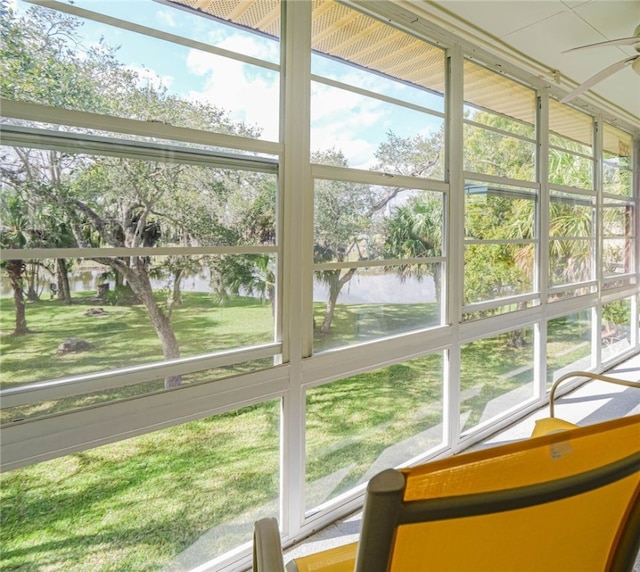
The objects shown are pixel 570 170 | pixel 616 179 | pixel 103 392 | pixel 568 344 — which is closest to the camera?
pixel 103 392

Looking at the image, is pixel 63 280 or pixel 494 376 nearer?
pixel 63 280

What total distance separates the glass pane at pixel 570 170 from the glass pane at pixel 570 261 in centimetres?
58

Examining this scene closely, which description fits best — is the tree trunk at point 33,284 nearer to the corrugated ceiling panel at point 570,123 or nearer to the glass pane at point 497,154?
the glass pane at point 497,154

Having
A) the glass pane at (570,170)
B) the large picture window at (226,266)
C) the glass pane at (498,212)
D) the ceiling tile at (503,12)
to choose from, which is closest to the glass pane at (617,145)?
the glass pane at (570,170)

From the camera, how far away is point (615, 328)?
4.68m

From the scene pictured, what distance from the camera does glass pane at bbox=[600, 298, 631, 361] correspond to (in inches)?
175

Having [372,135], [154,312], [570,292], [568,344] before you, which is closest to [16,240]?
[154,312]

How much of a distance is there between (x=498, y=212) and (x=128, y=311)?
2738mm

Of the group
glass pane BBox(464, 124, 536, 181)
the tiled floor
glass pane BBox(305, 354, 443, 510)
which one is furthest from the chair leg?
glass pane BBox(464, 124, 536, 181)

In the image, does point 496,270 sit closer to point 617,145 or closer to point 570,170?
point 570,170

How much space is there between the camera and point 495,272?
3.01m

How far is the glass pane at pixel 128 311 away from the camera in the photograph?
1283mm

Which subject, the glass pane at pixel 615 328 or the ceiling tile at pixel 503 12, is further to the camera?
the glass pane at pixel 615 328

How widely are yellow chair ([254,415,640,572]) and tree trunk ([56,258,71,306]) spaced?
50.8 inches
